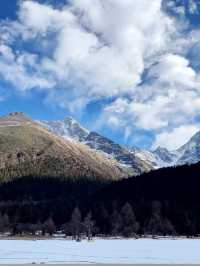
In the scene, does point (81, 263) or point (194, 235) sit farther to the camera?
point (194, 235)

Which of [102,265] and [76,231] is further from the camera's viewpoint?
[76,231]

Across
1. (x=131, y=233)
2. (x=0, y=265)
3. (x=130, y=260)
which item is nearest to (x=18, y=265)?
(x=0, y=265)

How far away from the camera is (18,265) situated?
51.6 m

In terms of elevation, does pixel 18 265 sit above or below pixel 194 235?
below

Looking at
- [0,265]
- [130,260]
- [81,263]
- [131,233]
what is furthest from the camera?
[131,233]

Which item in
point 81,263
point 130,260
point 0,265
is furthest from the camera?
point 130,260

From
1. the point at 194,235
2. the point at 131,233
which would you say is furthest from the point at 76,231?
the point at 194,235

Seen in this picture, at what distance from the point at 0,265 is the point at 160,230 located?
507 feet

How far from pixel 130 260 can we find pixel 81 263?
6.65 metres

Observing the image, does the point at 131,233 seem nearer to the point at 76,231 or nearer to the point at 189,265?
→ the point at 76,231

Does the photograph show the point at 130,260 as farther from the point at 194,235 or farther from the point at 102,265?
the point at 194,235

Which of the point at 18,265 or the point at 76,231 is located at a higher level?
the point at 76,231

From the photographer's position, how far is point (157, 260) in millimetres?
58469

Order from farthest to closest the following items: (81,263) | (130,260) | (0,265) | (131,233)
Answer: (131,233) < (130,260) < (81,263) < (0,265)
